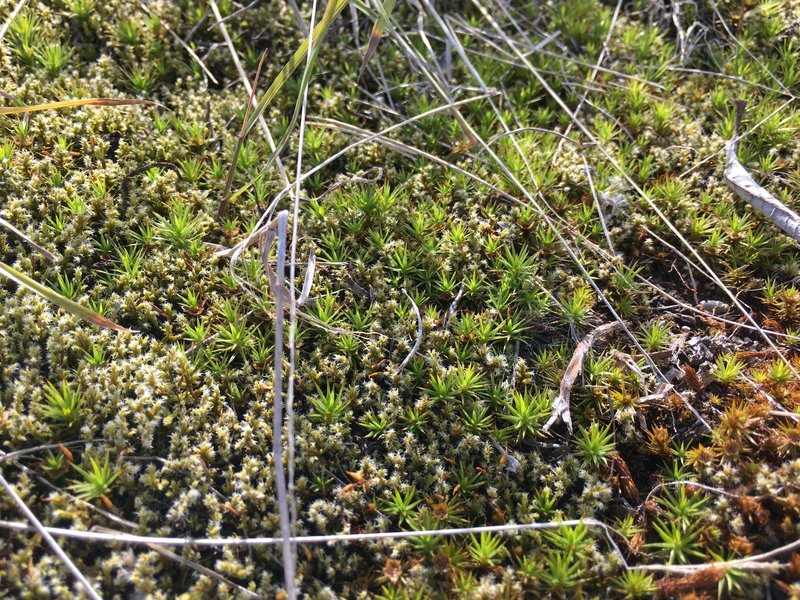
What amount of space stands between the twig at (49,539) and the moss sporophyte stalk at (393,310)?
13mm

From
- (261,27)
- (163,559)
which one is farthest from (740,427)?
(261,27)

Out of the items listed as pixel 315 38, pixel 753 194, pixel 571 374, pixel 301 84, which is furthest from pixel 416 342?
pixel 753 194

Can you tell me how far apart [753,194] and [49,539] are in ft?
11.0

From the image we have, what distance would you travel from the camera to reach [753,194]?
3.16 metres

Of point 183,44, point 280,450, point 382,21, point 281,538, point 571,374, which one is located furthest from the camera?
point 183,44

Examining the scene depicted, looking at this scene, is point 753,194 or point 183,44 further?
Answer: point 183,44

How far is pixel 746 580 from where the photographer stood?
2.25 meters

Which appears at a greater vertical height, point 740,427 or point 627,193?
point 627,193

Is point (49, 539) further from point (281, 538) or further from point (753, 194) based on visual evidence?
point (753, 194)

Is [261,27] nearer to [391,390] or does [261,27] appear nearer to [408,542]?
[391,390]

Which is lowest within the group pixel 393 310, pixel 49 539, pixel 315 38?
pixel 49 539

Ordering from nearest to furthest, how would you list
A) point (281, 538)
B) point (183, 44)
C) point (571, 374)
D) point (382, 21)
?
point (281, 538) < point (571, 374) < point (382, 21) < point (183, 44)

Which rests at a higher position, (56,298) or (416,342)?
(56,298)

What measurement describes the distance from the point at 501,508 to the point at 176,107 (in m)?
2.63
